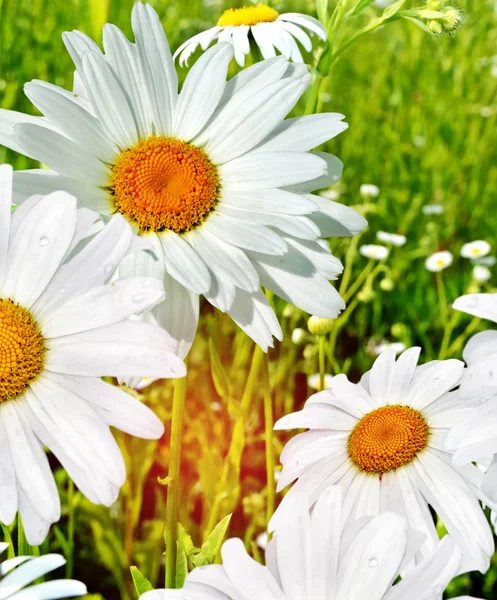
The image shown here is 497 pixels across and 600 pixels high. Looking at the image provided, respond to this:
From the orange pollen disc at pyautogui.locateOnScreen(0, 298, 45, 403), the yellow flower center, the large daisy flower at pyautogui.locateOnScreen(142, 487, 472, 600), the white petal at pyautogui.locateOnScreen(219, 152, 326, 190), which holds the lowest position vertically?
the large daisy flower at pyautogui.locateOnScreen(142, 487, 472, 600)

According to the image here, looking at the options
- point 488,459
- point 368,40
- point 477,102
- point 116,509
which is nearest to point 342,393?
point 488,459

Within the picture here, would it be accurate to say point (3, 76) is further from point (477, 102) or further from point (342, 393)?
point (477, 102)

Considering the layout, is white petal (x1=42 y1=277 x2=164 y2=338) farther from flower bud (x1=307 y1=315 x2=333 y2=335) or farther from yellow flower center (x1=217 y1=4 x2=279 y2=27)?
yellow flower center (x1=217 y1=4 x2=279 y2=27)

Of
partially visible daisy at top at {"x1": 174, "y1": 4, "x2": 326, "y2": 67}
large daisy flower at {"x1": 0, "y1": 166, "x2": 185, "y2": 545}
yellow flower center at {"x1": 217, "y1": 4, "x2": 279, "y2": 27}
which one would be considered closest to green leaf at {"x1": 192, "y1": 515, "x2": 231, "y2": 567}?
large daisy flower at {"x1": 0, "y1": 166, "x2": 185, "y2": 545}

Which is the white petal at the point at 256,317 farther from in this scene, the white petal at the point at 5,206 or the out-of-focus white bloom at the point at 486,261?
the out-of-focus white bloom at the point at 486,261

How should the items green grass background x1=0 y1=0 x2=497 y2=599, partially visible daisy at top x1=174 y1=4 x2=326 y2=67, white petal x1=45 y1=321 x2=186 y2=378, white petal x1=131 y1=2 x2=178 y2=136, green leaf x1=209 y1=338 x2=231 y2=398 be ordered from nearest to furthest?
white petal x1=45 y1=321 x2=186 y2=378
white petal x1=131 y1=2 x2=178 y2=136
green leaf x1=209 y1=338 x2=231 y2=398
partially visible daisy at top x1=174 y1=4 x2=326 y2=67
green grass background x1=0 y1=0 x2=497 y2=599

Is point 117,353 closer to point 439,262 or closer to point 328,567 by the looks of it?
point 328,567

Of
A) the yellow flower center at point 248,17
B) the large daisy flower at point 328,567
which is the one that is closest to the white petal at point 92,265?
the large daisy flower at point 328,567
